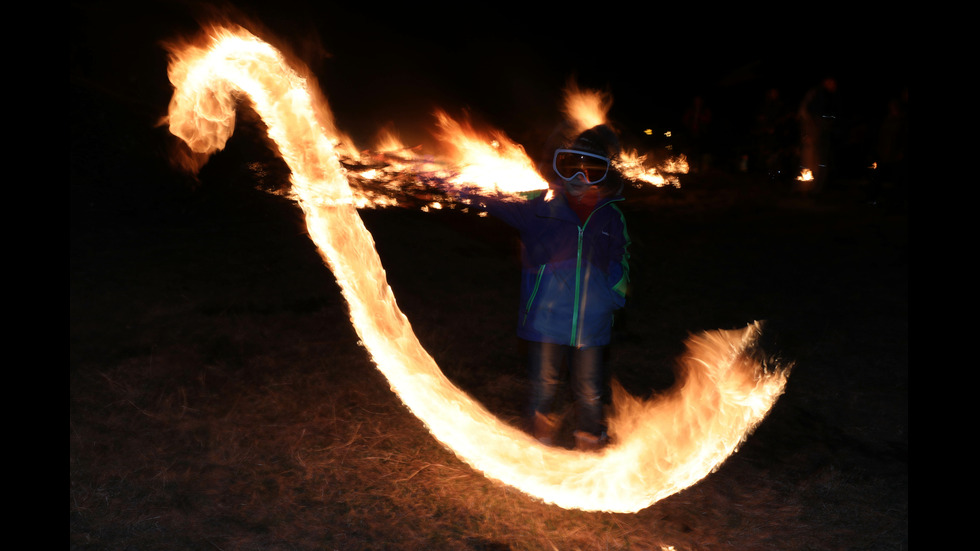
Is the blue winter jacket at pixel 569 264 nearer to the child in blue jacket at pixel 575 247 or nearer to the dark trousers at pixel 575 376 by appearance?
the child in blue jacket at pixel 575 247

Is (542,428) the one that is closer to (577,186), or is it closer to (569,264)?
(569,264)

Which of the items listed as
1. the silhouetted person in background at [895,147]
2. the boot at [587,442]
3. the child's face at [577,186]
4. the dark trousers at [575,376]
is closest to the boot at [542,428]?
the dark trousers at [575,376]

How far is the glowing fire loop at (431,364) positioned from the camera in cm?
399

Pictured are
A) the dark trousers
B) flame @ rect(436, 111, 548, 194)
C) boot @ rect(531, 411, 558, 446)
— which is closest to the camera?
flame @ rect(436, 111, 548, 194)

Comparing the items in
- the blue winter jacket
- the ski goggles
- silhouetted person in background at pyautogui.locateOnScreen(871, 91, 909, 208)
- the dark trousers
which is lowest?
the dark trousers

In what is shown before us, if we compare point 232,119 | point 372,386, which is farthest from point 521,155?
point 372,386

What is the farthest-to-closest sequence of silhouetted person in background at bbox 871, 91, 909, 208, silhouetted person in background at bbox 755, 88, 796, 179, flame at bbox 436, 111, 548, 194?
silhouetted person in background at bbox 755, 88, 796, 179 < silhouetted person in background at bbox 871, 91, 909, 208 < flame at bbox 436, 111, 548, 194

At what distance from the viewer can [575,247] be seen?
4004 millimetres

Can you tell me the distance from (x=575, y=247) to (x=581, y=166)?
0.47 meters

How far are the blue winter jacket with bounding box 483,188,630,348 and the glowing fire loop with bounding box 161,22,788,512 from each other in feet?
0.86

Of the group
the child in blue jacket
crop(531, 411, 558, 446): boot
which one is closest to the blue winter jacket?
the child in blue jacket

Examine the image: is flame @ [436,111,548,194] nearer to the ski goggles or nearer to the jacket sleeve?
the ski goggles

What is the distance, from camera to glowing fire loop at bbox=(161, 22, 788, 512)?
13.1ft

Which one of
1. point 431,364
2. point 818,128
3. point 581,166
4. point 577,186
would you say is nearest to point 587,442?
point 431,364
